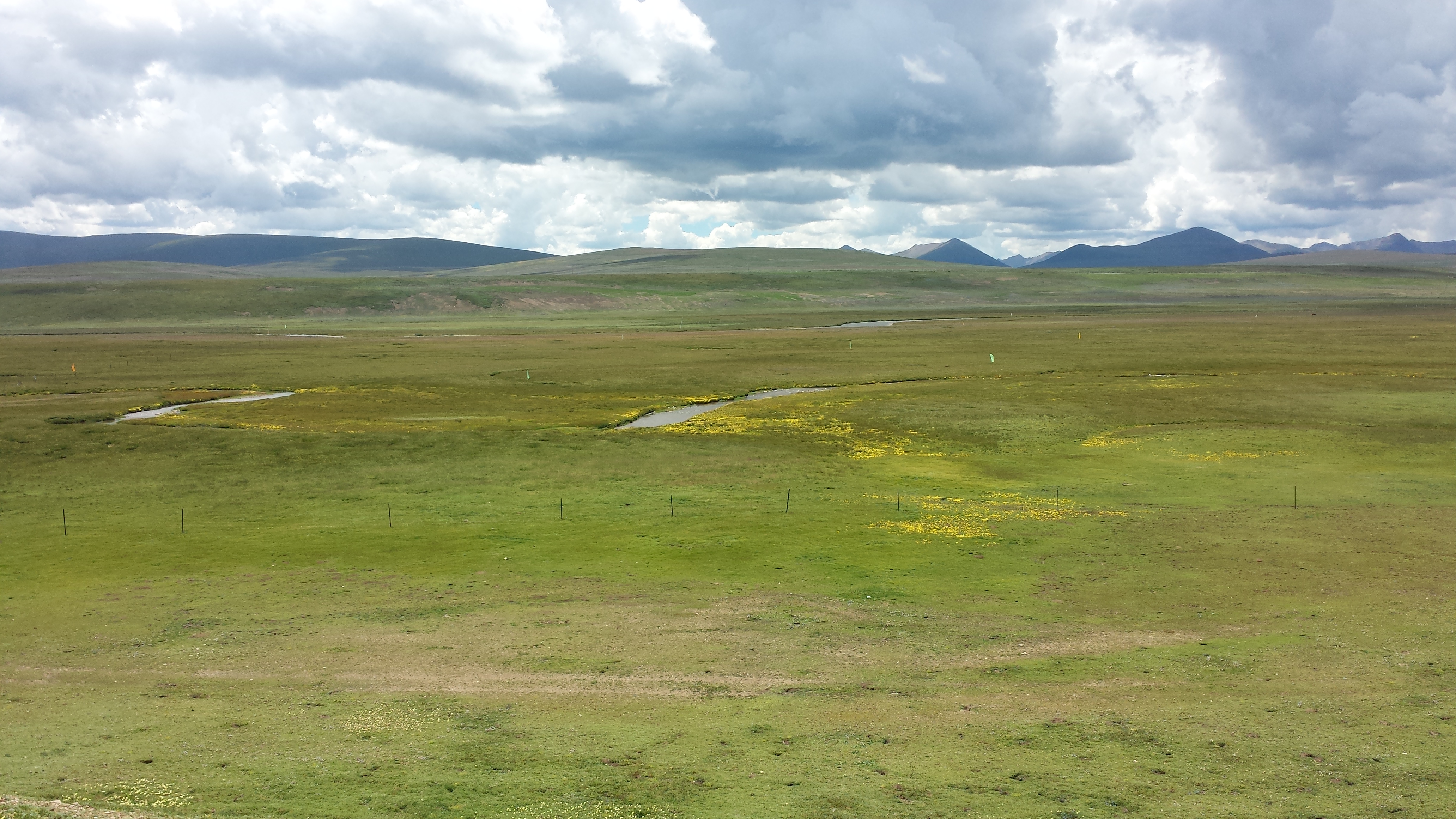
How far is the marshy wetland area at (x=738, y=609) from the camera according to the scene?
45.4ft

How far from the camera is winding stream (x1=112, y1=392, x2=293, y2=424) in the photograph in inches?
2199

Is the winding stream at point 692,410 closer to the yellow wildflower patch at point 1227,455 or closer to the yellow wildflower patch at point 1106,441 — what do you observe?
the yellow wildflower patch at point 1106,441

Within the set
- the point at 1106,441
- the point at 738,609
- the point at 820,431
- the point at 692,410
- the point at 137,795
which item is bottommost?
the point at 738,609

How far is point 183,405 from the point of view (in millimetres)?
62000

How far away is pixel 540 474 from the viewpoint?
40406mm

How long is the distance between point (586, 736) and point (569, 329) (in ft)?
427

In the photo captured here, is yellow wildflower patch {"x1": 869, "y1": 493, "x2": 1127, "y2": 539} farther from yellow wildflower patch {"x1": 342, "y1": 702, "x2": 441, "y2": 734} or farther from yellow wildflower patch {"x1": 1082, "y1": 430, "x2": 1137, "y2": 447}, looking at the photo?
yellow wildflower patch {"x1": 342, "y1": 702, "x2": 441, "y2": 734}

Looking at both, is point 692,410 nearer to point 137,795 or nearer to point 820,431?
point 820,431

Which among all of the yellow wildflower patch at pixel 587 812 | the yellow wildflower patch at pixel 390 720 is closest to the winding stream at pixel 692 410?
the yellow wildflower patch at pixel 390 720

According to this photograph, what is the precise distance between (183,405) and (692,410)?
33.0 meters

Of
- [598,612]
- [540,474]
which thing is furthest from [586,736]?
[540,474]

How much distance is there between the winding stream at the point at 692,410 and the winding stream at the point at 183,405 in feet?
88.5

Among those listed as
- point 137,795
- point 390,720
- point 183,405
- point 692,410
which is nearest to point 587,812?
point 390,720

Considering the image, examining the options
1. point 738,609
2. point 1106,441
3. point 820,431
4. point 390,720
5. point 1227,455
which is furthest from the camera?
point 820,431
